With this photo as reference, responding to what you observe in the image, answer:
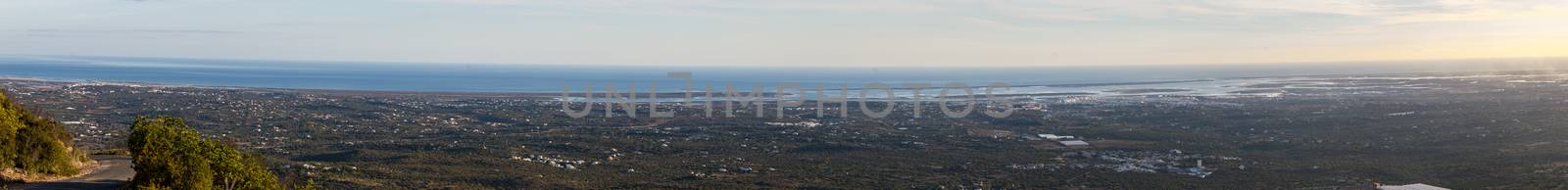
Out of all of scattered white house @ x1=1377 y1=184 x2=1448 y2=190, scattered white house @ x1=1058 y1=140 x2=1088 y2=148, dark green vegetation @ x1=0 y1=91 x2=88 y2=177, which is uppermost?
dark green vegetation @ x1=0 y1=91 x2=88 y2=177

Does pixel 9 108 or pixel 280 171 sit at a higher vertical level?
pixel 9 108

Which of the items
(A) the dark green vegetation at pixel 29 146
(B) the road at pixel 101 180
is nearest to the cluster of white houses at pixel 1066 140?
A: (B) the road at pixel 101 180

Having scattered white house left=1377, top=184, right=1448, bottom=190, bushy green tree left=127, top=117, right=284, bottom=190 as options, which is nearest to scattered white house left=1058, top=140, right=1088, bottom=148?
scattered white house left=1377, top=184, right=1448, bottom=190

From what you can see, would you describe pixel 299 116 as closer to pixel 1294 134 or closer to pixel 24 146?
pixel 24 146

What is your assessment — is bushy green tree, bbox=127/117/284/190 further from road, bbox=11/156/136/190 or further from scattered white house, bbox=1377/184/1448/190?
scattered white house, bbox=1377/184/1448/190

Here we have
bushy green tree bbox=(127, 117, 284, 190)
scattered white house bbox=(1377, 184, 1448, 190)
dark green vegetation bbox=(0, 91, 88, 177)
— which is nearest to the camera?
bushy green tree bbox=(127, 117, 284, 190)

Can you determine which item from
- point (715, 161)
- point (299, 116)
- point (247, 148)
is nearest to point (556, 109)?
point (299, 116)

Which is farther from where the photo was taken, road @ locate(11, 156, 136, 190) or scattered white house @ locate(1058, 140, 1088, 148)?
scattered white house @ locate(1058, 140, 1088, 148)
